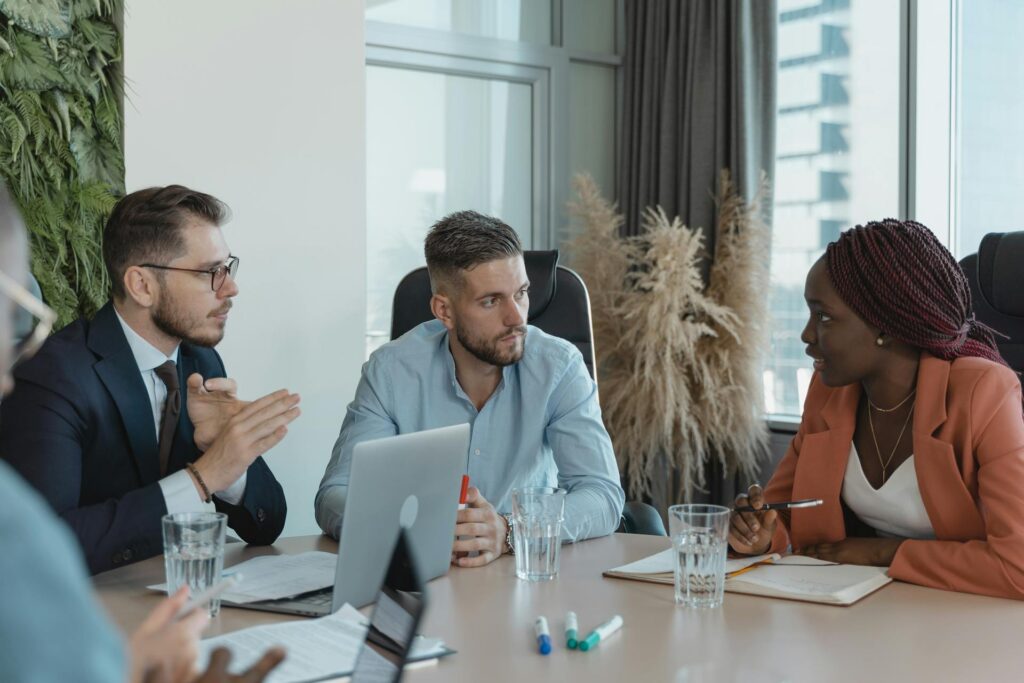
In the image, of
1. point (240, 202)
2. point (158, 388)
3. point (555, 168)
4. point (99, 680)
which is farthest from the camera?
point (555, 168)

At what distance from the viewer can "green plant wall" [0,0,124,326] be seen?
8.76 feet

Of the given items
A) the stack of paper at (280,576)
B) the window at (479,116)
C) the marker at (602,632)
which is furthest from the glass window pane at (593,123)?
the marker at (602,632)

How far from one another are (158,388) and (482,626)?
968 mm

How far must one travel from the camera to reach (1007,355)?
208 cm

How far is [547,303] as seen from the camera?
256 cm

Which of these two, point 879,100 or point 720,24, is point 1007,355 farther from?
point 720,24

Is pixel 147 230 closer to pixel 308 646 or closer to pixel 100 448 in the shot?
pixel 100 448

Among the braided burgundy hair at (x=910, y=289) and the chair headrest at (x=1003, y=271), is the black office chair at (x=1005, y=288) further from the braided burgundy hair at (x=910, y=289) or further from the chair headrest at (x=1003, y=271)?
the braided burgundy hair at (x=910, y=289)

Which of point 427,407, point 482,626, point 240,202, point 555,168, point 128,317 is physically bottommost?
point 482,626

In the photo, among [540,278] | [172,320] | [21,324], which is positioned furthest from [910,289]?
[21,324]

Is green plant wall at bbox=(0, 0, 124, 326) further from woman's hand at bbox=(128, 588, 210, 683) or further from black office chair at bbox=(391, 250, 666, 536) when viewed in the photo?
woman's hand at bbox=(128, 588, 210, 683)

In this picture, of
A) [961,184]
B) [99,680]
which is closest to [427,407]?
[99,680]

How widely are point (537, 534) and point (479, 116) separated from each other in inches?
123

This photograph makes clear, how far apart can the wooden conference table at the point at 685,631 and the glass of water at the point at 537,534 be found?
27mm
